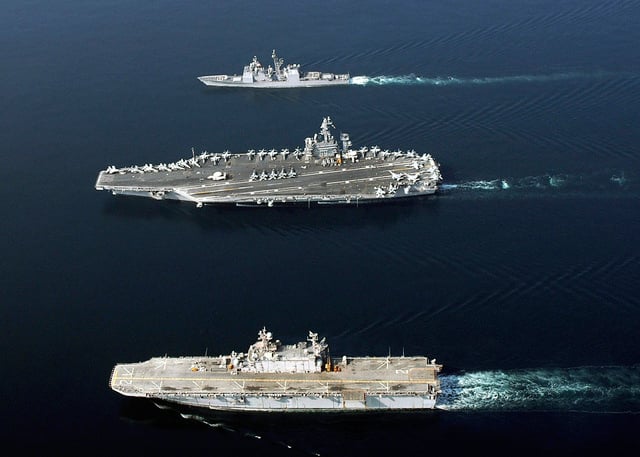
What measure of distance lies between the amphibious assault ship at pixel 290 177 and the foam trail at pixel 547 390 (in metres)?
44.3

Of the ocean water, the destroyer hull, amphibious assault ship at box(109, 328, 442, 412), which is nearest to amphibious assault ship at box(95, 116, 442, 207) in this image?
the ocean water

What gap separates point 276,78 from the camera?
169 metres

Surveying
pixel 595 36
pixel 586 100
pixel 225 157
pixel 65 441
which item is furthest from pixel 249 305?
pixel 595 36

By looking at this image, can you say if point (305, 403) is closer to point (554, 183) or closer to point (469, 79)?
point (554, 183)

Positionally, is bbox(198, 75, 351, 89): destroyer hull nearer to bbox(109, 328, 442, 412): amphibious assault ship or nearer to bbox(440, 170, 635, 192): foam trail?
bbox(440, 170, 635, 192): foam trail

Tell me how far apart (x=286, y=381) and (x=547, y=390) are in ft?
99.8

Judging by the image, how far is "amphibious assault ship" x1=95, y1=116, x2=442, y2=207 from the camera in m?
131

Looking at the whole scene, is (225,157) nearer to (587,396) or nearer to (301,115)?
(301,115)

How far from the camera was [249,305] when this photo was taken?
106m

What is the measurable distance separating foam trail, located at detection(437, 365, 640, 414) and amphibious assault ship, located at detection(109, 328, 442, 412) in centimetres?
377

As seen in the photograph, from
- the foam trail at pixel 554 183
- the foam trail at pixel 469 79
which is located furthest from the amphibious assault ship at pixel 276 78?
the foam trail at pixel 554 183

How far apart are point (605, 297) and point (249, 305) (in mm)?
47436

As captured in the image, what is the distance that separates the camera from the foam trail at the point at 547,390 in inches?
3536

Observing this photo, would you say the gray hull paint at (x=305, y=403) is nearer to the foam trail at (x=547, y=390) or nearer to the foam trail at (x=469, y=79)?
the foam trail at (x=547, y=390)
